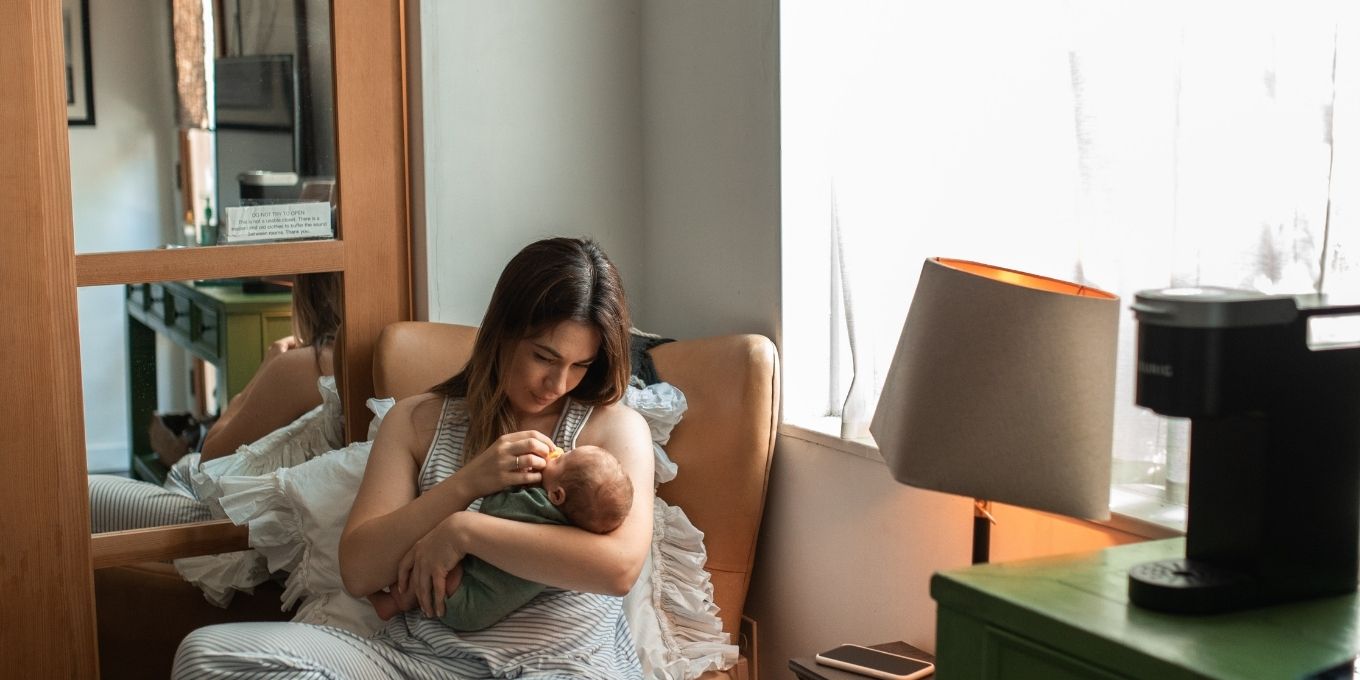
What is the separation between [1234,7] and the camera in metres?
1.47

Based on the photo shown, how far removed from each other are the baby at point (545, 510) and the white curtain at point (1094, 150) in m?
0.48

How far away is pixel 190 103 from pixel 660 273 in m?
0.96

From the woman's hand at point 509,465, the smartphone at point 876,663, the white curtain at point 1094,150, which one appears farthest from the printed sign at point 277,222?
the smartphone at point 876,663

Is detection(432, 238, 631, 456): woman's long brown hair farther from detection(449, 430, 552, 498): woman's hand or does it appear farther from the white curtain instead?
the white curtain

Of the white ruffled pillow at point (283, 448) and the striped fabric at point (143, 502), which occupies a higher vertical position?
the white ruffled pillow at point (283, 448)

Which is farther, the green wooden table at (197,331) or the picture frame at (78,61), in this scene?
the green wooden table at (197,331)

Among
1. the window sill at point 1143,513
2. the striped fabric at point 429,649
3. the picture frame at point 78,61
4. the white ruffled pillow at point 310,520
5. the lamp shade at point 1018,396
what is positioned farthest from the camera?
the picture frame at point 78,61

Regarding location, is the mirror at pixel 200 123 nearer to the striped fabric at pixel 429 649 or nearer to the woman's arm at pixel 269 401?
the woman's arm at pixel 269 401

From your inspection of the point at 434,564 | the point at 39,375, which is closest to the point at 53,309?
the point at 39,375

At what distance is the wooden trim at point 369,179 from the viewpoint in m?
2.46

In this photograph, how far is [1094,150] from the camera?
165 cm

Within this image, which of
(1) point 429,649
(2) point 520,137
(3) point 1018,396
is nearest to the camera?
(3) point 1018,396

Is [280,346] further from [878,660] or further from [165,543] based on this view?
[878,660]

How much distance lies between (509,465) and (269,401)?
0.79 metres
